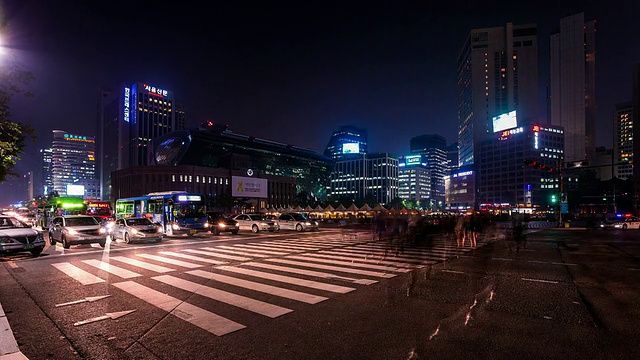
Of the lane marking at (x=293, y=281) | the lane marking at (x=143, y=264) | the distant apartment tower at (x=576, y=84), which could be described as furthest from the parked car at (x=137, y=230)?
the distant apartment tower at (x=576, y=84)

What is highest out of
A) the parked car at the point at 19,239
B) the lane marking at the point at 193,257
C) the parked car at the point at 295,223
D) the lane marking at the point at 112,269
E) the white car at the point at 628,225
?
the parked car at the point at 19,239

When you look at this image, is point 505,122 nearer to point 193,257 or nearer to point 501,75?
point 501,75

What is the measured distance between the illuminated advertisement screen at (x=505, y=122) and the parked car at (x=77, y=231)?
13360cm

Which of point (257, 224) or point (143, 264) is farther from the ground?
point (143, 264)

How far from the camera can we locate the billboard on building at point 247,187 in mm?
72562

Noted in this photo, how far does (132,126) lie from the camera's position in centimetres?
17362

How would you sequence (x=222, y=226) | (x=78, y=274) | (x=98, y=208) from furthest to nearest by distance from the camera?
(x=98, y=208), (x=222, y=226), (x=78, y=274)

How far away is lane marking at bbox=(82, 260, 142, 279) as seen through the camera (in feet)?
33.1

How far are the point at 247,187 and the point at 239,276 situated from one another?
66717mm

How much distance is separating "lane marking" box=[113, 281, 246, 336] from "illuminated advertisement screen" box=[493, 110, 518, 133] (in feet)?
451

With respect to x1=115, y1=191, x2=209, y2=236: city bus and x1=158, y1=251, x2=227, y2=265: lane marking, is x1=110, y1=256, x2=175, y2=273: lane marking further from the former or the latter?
x1=115, y1=191, x2=209, y2=236: city bus

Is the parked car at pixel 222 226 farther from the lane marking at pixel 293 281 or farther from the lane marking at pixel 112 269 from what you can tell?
the lane marking at pixel 293 281

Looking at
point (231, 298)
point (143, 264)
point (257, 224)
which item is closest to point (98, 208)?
point (257, 224)

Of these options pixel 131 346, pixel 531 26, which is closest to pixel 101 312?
pixel 131 346
